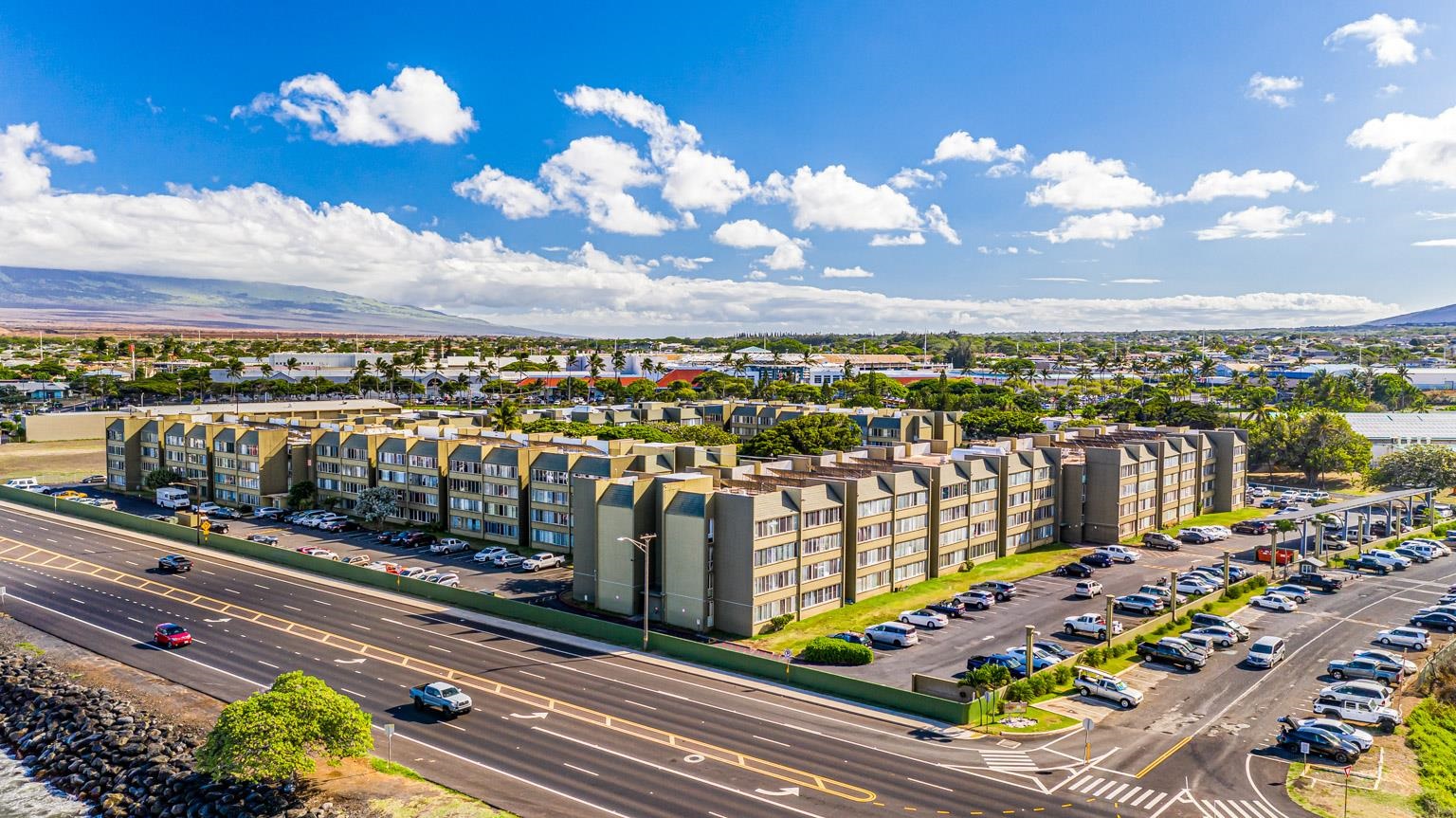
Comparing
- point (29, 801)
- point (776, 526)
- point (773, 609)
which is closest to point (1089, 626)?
point (773, 609)

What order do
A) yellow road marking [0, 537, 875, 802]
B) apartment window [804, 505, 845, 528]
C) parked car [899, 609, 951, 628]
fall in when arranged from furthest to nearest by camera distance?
apartment window [804, 505, 845, 528], parked car [899, 609, 951, 628], yellow road marking [0, 537, 875, 802]

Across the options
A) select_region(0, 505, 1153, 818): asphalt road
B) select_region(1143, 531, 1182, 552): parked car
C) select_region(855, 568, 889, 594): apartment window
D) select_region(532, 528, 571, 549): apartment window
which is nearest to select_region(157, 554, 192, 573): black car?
select_region(0, 505, 1153, 818): asphalt road

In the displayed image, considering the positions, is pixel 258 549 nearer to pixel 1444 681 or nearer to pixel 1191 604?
pixel 1191 604

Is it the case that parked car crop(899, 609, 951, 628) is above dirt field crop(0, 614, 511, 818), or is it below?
above

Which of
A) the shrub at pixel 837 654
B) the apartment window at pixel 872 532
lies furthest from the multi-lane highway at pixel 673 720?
the apartment window at pixel 872 532

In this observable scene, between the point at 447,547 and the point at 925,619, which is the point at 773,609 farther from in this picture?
the point at 447,547

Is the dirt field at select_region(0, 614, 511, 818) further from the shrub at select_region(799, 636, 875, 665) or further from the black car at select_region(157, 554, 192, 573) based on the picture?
the shrub at select_region(799, 636, 875, 665)
